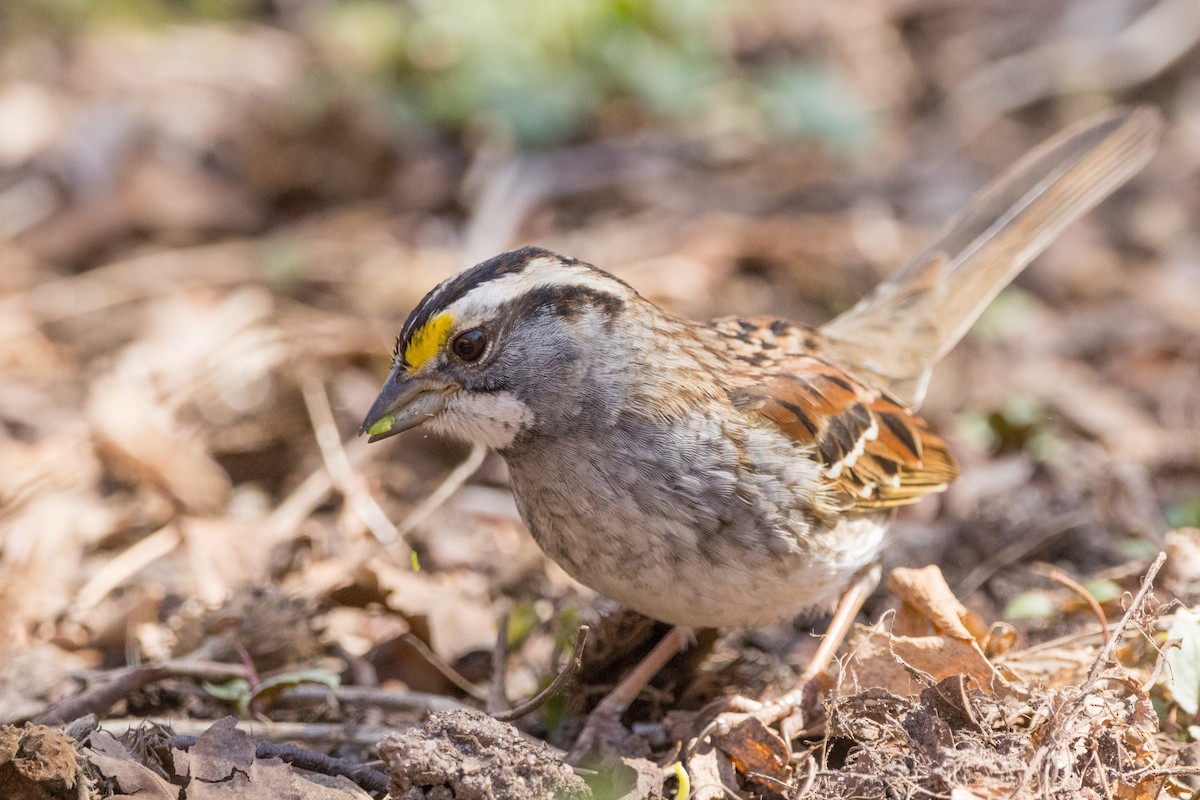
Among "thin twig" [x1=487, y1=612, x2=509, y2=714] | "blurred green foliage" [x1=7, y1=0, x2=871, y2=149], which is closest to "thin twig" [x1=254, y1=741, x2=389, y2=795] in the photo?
"thin twig" [x1=487, y1=612, x2=509, y2=714]

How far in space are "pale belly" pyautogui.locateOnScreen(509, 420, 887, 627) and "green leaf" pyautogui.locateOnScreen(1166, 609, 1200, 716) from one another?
997 mm

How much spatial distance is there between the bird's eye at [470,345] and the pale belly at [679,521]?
34 cm

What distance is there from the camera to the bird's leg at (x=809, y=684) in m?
3.51

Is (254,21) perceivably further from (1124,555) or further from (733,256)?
(1124,555)

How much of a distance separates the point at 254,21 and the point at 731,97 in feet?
11.8

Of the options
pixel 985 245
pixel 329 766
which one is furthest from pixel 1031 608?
pixel 329 766

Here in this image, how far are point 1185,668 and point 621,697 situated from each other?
5.27 ft

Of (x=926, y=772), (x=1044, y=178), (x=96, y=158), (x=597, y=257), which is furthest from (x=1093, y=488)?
(x=96, y=158)

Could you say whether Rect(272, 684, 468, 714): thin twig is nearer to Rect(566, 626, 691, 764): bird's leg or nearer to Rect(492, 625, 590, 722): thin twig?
Rect(492, 625, 590, 722): thin twig

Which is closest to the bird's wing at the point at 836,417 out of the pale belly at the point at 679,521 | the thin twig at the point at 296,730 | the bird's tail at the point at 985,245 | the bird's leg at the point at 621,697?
the pale belly at the point at 679,521

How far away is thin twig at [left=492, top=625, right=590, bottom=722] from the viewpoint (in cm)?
327

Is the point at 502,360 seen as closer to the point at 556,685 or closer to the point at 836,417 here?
the point at 556,685

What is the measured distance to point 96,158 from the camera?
7445 mm

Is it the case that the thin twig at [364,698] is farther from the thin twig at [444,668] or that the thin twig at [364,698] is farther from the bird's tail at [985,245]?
the bird's tail at [985,245]
